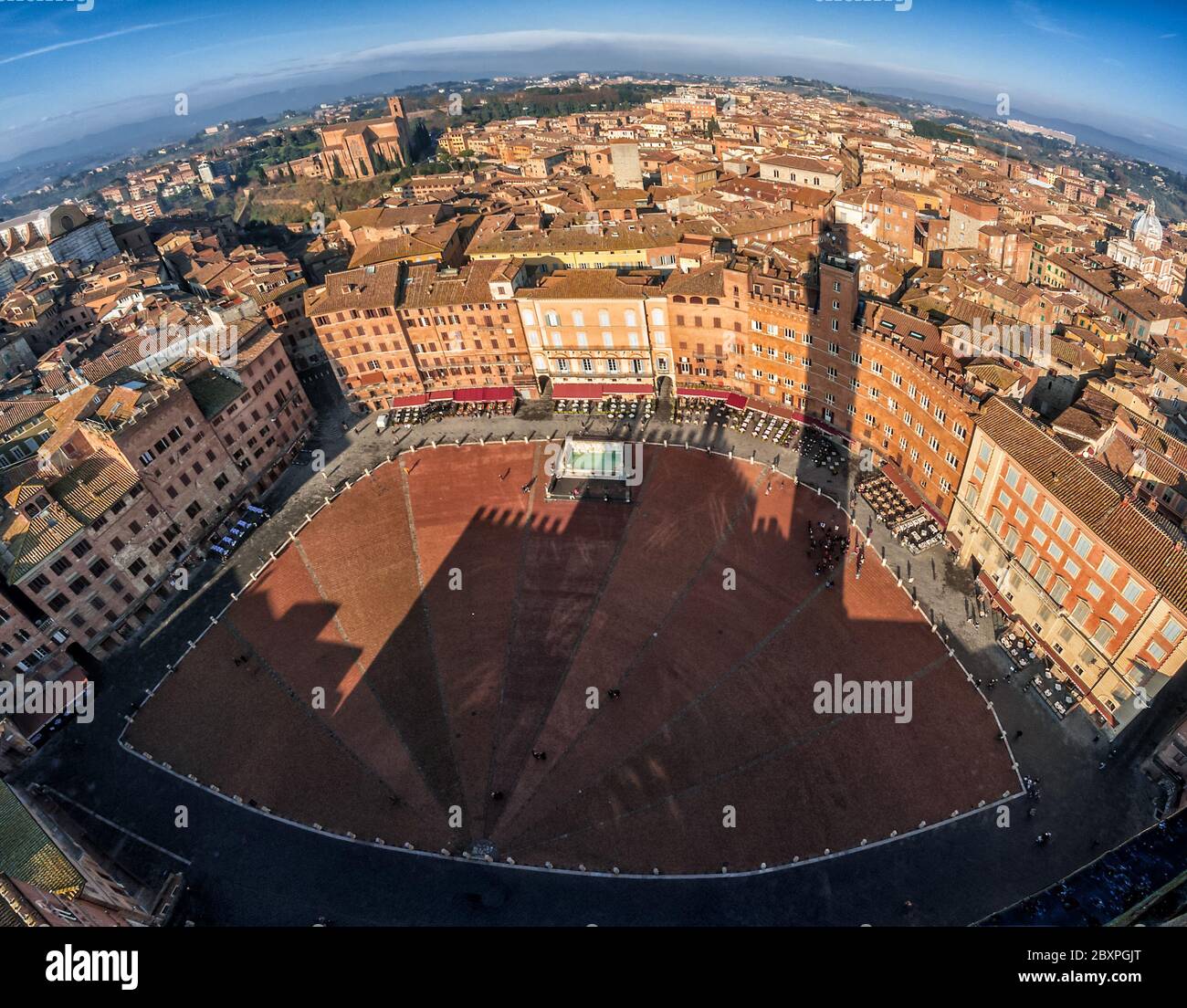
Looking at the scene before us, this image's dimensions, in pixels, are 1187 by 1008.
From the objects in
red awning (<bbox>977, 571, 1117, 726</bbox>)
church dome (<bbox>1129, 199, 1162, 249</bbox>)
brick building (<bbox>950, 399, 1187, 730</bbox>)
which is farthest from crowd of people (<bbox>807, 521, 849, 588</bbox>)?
church dome (<bbox>1129, 199, 1162, 249</bbox>)

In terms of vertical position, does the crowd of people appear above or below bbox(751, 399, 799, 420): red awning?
below

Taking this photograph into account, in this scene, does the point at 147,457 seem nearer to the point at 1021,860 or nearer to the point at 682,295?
the point at 682,295
